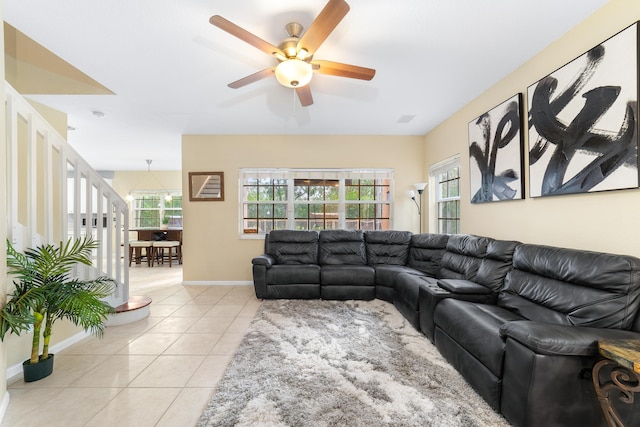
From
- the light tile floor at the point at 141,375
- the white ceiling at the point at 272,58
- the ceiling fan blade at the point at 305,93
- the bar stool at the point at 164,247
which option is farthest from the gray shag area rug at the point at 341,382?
the bar stool at the point at 164,247

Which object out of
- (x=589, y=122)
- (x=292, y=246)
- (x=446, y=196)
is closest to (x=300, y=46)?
(x=589, y=122)

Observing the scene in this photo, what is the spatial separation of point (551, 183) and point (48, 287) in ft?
12.6

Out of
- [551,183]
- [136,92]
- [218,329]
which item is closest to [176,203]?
[136,92]

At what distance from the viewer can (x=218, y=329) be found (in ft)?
9.32

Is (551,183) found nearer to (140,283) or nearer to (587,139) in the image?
(587,139)

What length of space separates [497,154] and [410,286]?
1655 millimetres

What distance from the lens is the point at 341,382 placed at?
6.21 feet

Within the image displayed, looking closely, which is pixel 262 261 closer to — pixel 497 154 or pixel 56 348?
pixel 56 348

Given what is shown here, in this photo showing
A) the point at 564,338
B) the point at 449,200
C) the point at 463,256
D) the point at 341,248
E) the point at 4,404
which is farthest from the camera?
the point at 341,248

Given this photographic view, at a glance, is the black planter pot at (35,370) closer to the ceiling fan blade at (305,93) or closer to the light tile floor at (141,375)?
the light tile floor at (141,375)

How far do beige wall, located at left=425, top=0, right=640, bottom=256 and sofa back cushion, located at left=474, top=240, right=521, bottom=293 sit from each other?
0.96ft

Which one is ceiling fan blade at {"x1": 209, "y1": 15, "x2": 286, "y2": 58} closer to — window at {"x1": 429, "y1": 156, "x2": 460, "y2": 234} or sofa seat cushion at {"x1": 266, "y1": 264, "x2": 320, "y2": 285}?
sofa seat cushion at {"x1": 266, "y1": 264, "x2": 320, "y2": 285}

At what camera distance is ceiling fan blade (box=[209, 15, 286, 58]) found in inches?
64.9

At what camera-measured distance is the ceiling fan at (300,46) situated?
5.35ft
